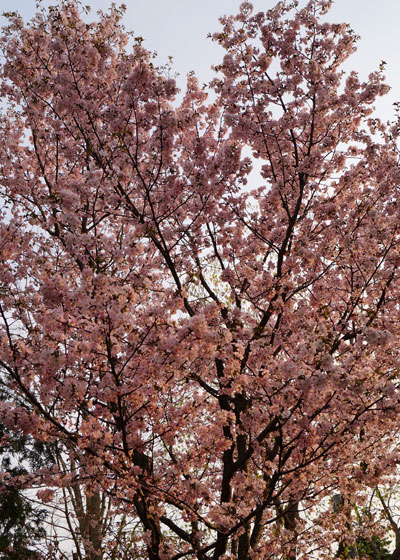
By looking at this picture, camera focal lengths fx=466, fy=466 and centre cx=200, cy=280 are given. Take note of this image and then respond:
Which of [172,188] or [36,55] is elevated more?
[36,55]

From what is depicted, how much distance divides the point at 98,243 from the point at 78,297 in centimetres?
90

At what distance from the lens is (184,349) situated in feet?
18.2

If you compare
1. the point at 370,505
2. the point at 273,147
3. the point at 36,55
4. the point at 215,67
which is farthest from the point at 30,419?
the point at 370,505

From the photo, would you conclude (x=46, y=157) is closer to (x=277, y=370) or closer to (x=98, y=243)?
(x=98, y=243)

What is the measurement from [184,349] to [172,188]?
279 cm

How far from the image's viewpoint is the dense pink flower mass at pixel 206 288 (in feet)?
17.0

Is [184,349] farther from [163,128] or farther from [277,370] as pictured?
[163,128]

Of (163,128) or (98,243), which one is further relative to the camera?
(163,128)

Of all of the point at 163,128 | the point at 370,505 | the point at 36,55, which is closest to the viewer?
the point at 163,128

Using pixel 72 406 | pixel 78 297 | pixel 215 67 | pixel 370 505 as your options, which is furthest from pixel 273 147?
pixel 370 505

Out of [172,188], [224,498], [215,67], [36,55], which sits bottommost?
[224,498]

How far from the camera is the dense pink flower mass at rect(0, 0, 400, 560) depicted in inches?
204

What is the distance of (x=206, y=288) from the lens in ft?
24.7

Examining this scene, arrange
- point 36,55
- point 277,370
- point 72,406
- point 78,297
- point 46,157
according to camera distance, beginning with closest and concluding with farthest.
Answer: point 78,297
point 72,406
point 277,370
point 36,55
point 46,157
